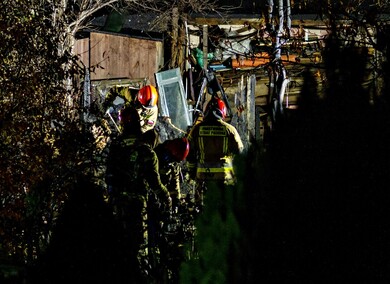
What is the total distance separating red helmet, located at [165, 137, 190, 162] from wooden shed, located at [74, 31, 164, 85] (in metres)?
14.0

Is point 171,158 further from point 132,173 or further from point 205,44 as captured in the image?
point 205,44

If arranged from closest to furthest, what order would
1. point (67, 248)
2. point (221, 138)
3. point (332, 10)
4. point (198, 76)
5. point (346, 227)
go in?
point (346, 227) < point (67, 248) < point (332, 10) < point (221, 138) < point (198, 76)

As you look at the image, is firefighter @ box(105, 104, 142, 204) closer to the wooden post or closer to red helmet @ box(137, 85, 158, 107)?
red helmet @ box(137, 85, 158, 107)

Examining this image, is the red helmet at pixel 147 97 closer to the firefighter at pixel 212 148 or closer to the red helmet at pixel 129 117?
the firefighter at pixel 212 148

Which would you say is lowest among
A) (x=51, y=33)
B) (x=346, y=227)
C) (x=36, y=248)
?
(x=36, y=248)

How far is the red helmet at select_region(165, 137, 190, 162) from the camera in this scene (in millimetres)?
12453

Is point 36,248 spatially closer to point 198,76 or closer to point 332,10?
point 332,10

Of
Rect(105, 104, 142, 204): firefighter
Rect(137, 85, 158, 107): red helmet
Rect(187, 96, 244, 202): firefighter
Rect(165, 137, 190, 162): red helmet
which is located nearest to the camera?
Rect(105, 104, 142, 204): firefighter

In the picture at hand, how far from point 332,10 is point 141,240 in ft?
9.67

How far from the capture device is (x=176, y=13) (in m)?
26.3

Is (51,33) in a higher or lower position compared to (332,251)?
higher

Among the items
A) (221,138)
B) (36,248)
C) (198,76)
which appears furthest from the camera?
(198,76)

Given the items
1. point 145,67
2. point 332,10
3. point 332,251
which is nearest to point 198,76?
point 145,67

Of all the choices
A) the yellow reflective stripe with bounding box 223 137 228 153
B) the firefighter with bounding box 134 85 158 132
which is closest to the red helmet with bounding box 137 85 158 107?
the firefighter with bounding box 134 85 158 132
